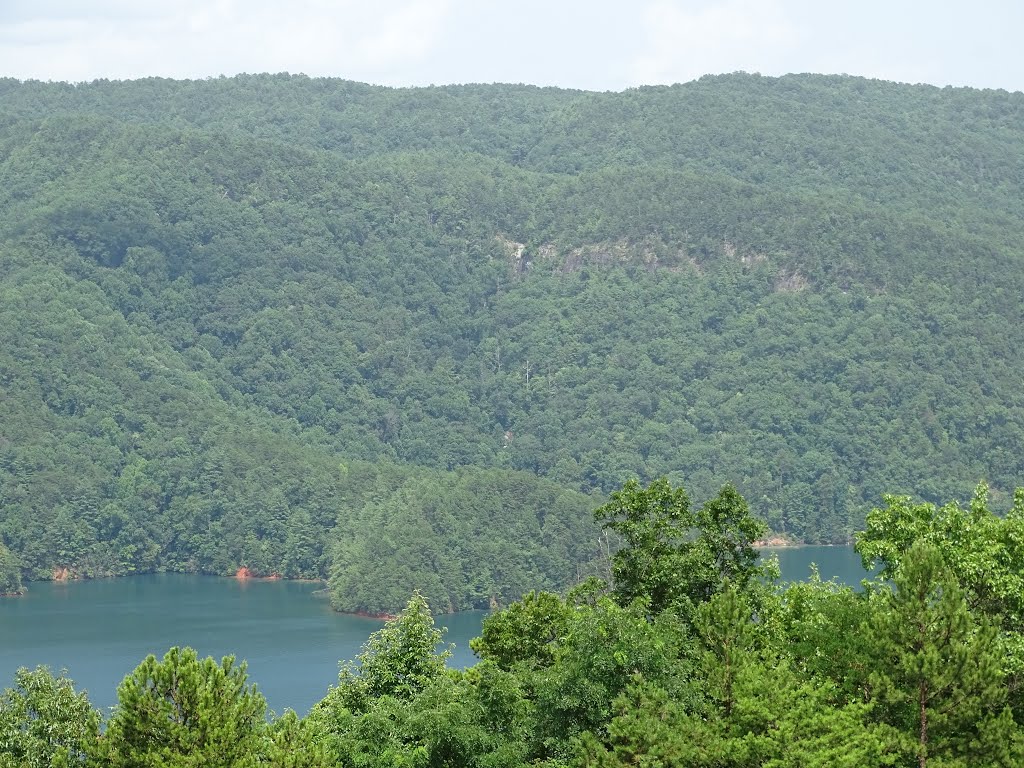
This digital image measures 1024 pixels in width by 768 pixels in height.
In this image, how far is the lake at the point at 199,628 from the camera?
13125 centimetres

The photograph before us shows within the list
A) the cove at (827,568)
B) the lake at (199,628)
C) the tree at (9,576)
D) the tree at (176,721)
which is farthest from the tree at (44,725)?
the tree at (9,576)

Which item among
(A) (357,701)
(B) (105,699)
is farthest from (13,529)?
(A) (357,701)

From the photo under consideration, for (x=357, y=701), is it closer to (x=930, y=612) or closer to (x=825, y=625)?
(x=825, y=625)

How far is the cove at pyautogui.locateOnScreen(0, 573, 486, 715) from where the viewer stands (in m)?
131

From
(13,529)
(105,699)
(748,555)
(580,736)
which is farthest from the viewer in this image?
(13,529)

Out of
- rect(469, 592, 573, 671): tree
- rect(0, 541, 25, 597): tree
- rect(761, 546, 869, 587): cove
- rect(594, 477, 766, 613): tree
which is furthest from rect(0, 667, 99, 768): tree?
rect(0, 541, 25, 597): tree

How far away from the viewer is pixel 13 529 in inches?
7756

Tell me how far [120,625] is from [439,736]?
11388 centimetres

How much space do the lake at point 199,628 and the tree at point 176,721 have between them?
67973 mm

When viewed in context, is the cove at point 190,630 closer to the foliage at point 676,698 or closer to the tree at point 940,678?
the foliage at point 676,698

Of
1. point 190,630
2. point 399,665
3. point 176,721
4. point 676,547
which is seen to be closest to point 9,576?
point 190,630

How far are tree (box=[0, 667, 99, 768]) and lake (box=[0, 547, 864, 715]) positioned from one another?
61.6 metres

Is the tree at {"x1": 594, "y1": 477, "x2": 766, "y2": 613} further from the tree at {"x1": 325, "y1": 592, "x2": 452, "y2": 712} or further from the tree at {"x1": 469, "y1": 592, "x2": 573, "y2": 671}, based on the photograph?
the tree at {"x1": 325, "y1": 592, "x2": 452, "y2": 712}

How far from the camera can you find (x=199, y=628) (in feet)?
511
